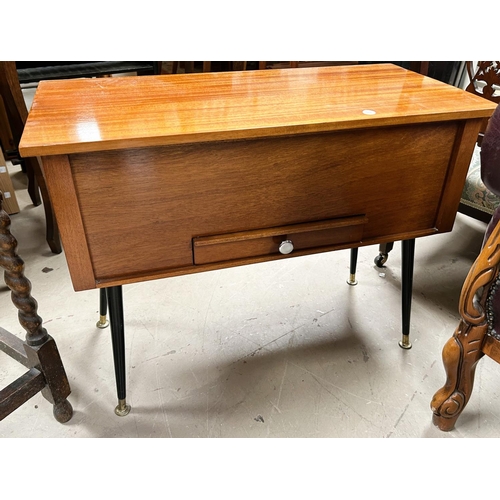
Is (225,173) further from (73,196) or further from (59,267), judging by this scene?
(59,267)

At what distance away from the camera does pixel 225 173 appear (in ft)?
2.83

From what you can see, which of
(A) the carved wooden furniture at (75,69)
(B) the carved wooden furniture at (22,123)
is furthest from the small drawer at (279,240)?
(A) the carved wooden furniture at (75,69)

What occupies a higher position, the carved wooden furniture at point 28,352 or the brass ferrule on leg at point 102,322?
the carved wooden furniture at point 28,352

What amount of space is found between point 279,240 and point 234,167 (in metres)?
0.20

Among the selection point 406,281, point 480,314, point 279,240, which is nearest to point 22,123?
point 279,240

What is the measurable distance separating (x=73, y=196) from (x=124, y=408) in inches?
23.5

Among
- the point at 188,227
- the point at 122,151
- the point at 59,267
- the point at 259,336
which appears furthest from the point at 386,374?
the point at 59,267

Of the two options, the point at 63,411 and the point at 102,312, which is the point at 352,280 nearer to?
the point at 102,312

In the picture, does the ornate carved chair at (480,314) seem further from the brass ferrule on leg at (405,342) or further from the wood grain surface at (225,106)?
the brass ferrule on leg at (405,342)

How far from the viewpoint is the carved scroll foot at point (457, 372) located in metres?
0.99

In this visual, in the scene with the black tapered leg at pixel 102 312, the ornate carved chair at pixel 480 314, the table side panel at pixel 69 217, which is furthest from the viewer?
the black tapered leg at pixel 102 312

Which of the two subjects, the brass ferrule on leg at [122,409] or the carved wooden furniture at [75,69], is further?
the carved wooden furniture at [75,69]

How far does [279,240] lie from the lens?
98 cm

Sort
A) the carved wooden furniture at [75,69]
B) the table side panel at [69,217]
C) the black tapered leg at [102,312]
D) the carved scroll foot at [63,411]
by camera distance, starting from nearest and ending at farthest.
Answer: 1. the table side panel at [69,217]
2. the carved scroll foot at [63,411]
3. the black tapered leg at [102,312]
4. the carved wooden furniture at [75,69]
